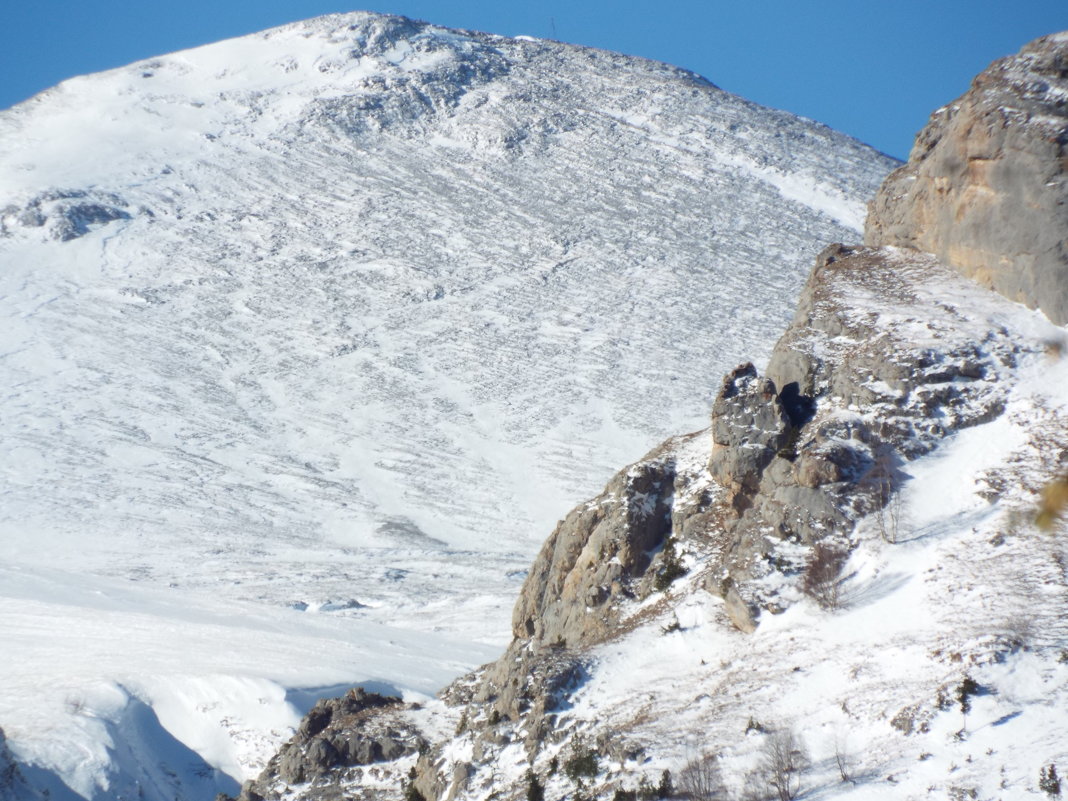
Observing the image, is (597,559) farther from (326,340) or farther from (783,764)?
(326,340)

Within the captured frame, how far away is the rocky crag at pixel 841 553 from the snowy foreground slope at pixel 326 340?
14.6 meters

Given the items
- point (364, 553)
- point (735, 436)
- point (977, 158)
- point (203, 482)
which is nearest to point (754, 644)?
point (735, 436)

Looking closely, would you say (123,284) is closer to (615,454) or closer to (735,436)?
(615,454)

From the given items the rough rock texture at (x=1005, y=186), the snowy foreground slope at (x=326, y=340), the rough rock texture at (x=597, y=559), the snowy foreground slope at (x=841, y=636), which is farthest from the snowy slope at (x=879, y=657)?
the snowy foreground slope at (x=326, y=340)

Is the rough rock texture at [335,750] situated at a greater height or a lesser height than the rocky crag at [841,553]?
lesser

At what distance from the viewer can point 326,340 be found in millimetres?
78000

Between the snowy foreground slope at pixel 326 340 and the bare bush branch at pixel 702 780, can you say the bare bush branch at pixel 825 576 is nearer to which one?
the bare bush branch at pixel 702 780

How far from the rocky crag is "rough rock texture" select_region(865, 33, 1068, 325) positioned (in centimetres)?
5

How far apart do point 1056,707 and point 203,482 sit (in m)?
52.1

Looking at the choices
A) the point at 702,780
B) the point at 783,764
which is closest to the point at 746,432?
the point at 783,764

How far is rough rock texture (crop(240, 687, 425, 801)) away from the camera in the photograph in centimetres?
2098

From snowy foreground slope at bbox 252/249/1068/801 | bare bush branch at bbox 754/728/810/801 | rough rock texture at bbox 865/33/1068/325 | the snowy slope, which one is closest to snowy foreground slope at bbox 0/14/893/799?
snowy foreground slope at bbox 252/249/1068/801

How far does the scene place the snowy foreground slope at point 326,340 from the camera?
39031 mm

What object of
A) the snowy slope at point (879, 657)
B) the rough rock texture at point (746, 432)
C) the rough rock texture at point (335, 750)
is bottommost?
the rough rock texture at point (335, 750)
